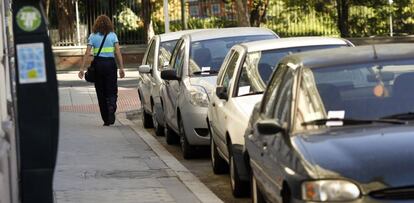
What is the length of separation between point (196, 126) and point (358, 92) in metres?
5.24

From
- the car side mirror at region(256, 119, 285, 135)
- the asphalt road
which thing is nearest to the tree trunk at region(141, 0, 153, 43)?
the asphalt road

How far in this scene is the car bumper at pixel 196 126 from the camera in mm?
12383

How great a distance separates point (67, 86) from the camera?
92.0 feet

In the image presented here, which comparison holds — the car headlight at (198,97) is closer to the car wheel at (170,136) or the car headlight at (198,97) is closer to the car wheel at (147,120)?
the car wheel at (170,136)

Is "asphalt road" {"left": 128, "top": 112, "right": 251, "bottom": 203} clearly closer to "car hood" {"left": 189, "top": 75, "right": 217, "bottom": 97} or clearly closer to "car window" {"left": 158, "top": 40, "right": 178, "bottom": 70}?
"car hood" {"left": 189, "top": 75, "right": 217, "bottom": 97}

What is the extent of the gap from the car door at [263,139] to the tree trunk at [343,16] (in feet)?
100

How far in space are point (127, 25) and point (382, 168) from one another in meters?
34.4

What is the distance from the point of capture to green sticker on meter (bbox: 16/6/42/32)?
17.3 feet

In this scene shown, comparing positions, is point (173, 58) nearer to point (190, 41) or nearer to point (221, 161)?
point (190, 41)

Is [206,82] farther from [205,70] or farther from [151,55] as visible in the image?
[151,55]

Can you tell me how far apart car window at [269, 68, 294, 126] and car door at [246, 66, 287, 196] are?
91 mm

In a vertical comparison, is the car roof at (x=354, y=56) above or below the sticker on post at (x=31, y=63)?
below

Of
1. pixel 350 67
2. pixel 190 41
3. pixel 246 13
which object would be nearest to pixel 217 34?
pixel 190 41

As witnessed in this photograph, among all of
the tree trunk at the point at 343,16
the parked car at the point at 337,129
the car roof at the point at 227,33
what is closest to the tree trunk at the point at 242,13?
the tree trunk at the point at 343,16
